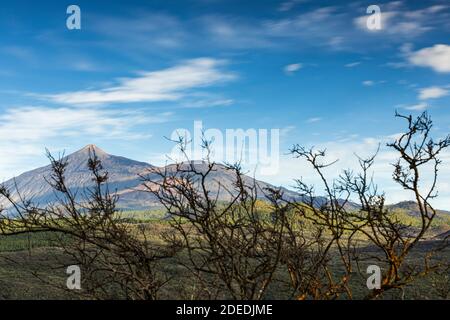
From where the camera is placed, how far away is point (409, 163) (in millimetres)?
5121

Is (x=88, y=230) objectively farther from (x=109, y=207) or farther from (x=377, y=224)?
(x=377, y=224)

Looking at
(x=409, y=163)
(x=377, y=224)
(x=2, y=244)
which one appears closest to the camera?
(x=409, y=163)

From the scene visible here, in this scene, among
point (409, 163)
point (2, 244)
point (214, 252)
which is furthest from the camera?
point (2, 244)
